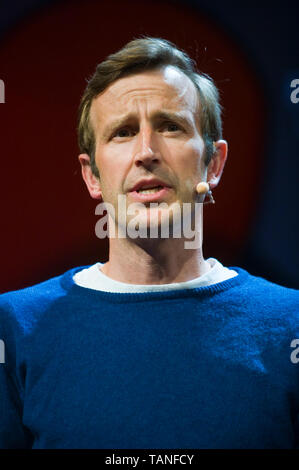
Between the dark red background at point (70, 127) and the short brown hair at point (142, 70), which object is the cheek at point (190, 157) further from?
the dark red background at point (70, 127)

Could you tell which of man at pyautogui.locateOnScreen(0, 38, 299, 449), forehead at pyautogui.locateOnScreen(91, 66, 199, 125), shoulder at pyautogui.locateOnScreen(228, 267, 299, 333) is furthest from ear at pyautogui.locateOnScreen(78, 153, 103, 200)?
shoulder at pyautogui.locateOnScreen(228, 267, 299, 333)

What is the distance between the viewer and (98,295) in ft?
4.72

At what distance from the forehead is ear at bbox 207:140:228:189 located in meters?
0.14

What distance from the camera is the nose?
137 centimetres

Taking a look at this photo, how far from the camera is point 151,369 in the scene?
1.31 m

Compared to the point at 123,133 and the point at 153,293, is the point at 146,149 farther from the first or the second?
the point at 153,293

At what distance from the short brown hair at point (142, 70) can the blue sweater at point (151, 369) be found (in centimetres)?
39

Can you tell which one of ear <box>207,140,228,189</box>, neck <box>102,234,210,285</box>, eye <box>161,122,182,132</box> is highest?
eye <box>161,122,182,132</box>

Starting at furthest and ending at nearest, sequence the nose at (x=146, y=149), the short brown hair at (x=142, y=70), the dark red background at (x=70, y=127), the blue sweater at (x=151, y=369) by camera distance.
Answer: the dark red background at (x=70, y=127) → the short brown hair at (x=142, y=70) → the nose at (x=146, y=149) → the blue sweater at (x=151, y=369)

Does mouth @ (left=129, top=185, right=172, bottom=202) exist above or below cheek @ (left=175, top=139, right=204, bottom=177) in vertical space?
below

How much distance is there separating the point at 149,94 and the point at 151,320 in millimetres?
565

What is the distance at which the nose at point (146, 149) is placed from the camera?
1368 millimetres

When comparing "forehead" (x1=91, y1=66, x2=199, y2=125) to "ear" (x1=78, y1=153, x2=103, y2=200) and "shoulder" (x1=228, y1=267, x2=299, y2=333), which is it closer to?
"ear" (x1=78, y1=153, x2=103, y2=200)

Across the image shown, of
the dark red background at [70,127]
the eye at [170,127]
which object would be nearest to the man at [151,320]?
the eye at [170,127]
